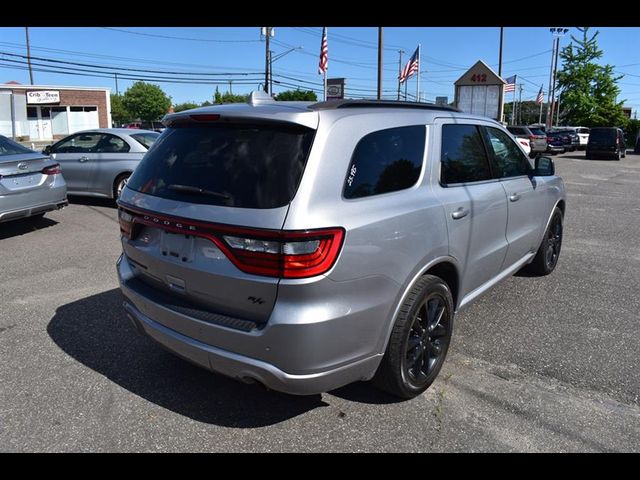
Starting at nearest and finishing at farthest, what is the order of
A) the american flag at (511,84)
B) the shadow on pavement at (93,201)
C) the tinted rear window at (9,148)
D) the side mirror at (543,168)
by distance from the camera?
the side mirror at (543,168), the tinted rear window at (9,148), the shadow on pavement at (93,201), the american flag at (511,84)

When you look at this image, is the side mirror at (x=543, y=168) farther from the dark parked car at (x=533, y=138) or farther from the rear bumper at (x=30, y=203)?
the dark parked car at (x=533, y=138)

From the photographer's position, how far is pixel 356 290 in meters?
2.58

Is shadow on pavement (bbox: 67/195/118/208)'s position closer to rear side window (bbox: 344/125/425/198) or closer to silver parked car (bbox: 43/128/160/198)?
silver parked car (bbox: 43/128/160/198)

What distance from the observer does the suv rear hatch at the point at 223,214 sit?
2451mm

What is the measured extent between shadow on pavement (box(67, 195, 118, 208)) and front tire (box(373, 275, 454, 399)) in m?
8.13

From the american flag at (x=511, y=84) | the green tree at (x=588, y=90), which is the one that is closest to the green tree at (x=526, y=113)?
the green tree at (x=588, y=90)

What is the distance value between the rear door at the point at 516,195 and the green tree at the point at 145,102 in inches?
3235

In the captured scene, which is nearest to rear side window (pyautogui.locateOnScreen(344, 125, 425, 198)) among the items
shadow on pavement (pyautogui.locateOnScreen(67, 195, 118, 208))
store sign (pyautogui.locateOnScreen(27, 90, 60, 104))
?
shadow on pavement (pyautogui.locateOnScreen(67, 195, 118, 208))

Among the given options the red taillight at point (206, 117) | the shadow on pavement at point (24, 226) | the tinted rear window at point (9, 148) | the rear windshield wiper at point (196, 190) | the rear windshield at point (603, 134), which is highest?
the rear windshield at point (603, 134)

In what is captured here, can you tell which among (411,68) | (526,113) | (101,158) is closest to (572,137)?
(411,68)

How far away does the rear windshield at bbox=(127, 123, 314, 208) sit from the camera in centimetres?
253

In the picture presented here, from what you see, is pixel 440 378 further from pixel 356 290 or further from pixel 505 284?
pixel 505 284
